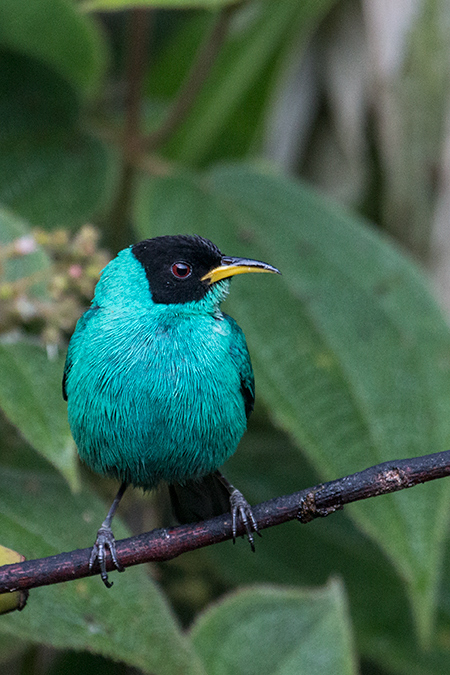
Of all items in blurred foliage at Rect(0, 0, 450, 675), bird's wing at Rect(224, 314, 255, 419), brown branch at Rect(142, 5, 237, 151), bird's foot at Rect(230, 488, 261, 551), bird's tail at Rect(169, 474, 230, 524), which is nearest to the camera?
bird's foot at Rect(230, 488, 261, 551)

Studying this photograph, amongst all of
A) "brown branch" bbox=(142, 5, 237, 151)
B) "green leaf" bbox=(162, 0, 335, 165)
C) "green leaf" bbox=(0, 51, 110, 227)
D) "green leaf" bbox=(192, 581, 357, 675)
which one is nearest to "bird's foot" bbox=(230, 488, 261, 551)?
"green leaf" bbox=(192, 581, 357, 675)

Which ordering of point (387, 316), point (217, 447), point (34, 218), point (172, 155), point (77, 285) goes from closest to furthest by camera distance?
point (217, 447)
point (77, 285)
point (387, 316)
point (34, 218)
point (172, 155)

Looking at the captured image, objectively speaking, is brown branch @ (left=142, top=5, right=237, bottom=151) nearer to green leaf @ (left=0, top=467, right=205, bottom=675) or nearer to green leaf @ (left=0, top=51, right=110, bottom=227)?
green leaf @ (left=0, top=51, right=110, bottom=227)

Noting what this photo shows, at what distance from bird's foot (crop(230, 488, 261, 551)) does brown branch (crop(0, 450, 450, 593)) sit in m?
0.03

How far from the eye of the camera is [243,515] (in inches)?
60.9

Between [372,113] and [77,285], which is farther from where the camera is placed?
[372,113]

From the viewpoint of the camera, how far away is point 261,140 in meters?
3.93

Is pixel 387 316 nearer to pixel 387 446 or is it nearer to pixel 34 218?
pixel 387 446

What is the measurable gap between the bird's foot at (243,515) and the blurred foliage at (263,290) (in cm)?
32

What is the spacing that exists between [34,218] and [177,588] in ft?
4.52

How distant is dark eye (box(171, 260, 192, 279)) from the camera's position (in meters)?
1.61

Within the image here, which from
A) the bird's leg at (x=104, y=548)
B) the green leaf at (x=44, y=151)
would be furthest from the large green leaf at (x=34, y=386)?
the green leaf at (x=44, y=151)

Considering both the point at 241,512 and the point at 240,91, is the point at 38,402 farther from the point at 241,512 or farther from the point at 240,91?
the point at 240,91

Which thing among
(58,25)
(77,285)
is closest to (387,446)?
(77,285)
